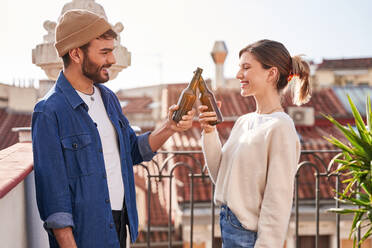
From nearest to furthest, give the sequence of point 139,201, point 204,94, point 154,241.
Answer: point 204,94 < point 154,241 < point 139,201

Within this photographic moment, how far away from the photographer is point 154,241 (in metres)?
9.91

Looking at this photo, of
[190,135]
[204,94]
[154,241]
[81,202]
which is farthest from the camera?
[190,135]

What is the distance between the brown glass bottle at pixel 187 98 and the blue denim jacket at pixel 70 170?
0.50 metres

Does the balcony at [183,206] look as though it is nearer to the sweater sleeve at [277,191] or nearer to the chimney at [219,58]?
the sweater sleeve at [277,191]

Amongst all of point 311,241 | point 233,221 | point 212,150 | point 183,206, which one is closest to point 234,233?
point 233,221

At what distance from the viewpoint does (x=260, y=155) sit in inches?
71.9

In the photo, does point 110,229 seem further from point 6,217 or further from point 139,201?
point 139,201

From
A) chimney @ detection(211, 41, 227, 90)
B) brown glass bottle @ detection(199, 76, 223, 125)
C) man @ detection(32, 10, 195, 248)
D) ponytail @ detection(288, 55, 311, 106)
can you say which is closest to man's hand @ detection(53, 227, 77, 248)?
man @ detection(32, 10, 195, 248)

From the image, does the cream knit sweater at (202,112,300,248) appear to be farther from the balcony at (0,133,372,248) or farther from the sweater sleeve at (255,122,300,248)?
→ the balcony at (0,133,372,248)

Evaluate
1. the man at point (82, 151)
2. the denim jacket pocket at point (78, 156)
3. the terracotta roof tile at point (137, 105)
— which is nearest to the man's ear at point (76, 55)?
the man at point (82, 151)

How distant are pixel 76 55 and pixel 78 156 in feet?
1.63

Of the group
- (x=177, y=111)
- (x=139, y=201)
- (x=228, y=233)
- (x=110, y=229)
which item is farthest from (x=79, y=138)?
(x=139, y=201)

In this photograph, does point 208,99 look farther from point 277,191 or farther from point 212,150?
point 277,191

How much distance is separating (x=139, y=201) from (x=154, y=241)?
1424mm
